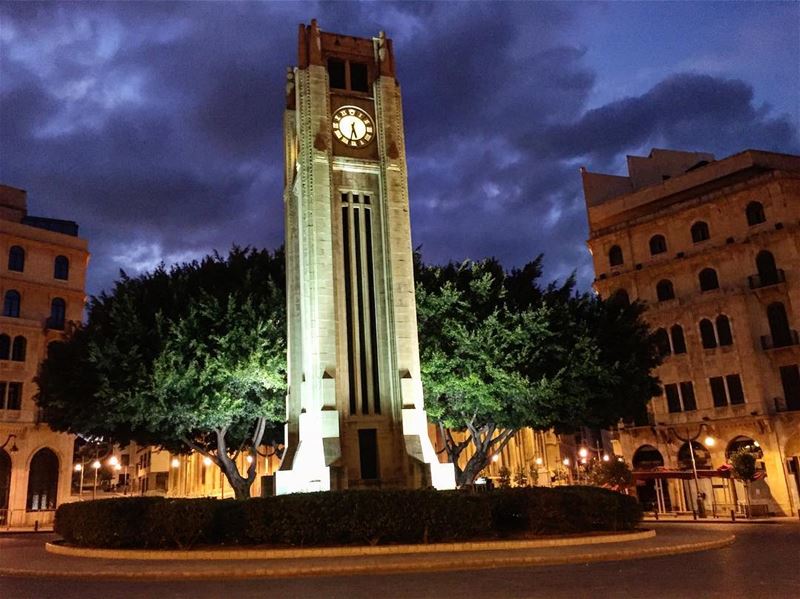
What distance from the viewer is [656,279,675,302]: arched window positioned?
162 ft

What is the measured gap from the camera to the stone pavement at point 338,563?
661 inches

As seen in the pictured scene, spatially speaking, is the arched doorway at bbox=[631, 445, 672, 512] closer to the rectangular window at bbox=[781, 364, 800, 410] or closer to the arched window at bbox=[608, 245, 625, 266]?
the rectangular window at bbox=[781, 364, 800, 410]

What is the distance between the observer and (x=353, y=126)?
112 feet

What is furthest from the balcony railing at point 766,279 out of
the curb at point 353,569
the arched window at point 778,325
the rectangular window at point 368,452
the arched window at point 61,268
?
the arched window at point 61,268

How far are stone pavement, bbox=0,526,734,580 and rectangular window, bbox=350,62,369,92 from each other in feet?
79.7

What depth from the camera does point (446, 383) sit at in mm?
32812

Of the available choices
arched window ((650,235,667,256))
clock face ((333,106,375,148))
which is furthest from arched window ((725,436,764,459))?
clock face ((333,106,375,148))

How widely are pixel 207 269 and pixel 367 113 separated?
11.7 meters

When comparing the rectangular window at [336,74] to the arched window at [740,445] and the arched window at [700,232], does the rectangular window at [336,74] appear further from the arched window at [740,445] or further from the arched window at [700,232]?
the arched window at [740,445]

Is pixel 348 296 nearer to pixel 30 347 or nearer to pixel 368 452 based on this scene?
pixel 368 452

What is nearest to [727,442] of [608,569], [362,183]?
[362,183]

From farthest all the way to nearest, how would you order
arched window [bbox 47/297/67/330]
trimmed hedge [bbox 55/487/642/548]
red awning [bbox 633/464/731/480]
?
arched window [bbox 47/297/67/330], red awning [bbox 633/464/731/480], trimmed hedge [bbox 55/487/642/548]

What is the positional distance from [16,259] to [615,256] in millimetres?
44773

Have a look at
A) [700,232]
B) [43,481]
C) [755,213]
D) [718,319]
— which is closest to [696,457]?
[718,319]
